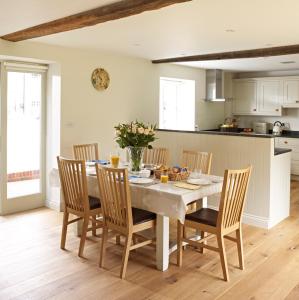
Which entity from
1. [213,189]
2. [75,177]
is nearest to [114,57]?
[75,177]

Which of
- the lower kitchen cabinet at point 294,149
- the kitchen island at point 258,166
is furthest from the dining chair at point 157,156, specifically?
the lower kitchen cabinet at point 294,149

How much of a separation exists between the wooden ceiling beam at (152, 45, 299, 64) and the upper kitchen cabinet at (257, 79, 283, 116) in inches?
105

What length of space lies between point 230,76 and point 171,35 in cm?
461

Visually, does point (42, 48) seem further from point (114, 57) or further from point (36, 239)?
point (36, 239)

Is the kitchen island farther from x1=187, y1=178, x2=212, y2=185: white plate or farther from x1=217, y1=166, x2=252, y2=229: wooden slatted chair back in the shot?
x1=217, y1=166, x2=252, y2=229: wooden slatted chair back

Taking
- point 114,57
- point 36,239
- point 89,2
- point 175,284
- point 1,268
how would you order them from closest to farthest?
point 89,2 → point 175,284 → point 1,268 → point 36,239 → point 114,57

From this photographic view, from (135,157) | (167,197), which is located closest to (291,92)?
(135,157)

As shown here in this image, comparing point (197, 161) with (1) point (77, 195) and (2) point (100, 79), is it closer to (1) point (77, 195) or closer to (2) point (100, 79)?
(1) point (77, 195)

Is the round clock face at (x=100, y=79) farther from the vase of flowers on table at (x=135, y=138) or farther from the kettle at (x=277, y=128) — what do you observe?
the kettle at (x=277, y=128)

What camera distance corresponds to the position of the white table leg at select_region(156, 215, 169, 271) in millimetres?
3400

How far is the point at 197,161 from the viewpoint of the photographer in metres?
4.50

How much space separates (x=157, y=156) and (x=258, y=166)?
131 cm

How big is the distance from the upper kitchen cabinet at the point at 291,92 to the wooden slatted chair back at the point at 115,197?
5.50m

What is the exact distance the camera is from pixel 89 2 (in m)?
2.93
